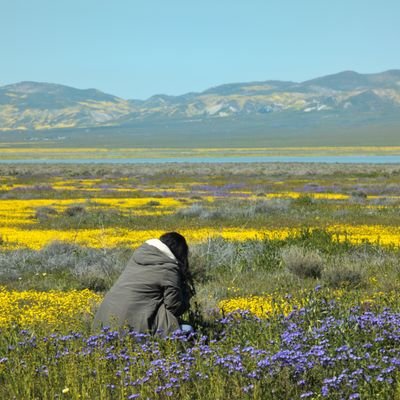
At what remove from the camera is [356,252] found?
→ 14.3 meters

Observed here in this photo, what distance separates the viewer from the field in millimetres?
5102

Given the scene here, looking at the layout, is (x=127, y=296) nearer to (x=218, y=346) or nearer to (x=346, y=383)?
(x=218, y=346)

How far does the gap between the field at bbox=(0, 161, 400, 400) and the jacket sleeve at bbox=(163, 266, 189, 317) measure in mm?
324

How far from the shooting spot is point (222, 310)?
24.2ft

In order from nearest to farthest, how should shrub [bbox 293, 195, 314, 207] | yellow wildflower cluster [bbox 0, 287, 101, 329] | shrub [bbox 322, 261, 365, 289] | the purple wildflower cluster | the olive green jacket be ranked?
the purple wildflower cluster → the olive green jacket → yellow wildflower cluster [bbox 0, 287, 101, 329] → shrub [bbox 322, 261, 365, 289] → shrub [bbox 293, 195, 314, 207]

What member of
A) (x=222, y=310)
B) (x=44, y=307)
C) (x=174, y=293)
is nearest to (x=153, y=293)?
(x=174, y=293)

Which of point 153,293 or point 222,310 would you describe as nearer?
point 153,293

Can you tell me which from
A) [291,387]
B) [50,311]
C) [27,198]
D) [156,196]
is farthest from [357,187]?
[291,387]

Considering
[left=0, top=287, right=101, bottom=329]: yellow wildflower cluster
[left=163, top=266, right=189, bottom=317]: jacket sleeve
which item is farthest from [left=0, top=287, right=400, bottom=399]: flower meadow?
[left=0, top=287, right=101, bottom=329]: yellow wildflower cluster

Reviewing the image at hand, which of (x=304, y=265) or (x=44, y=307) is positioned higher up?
(x=44, y=307)

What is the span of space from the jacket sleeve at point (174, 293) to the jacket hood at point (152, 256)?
0.35 feet

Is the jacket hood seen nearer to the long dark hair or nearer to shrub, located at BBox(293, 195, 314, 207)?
the long dark hair

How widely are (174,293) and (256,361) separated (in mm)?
1910

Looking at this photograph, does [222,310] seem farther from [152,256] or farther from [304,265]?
[304,265]
